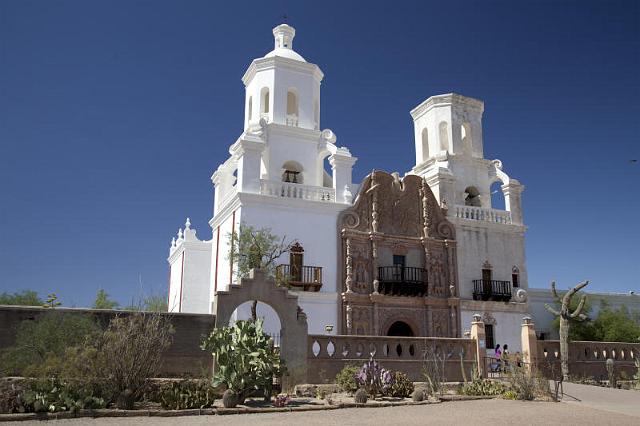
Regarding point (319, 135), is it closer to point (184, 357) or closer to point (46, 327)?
point (184, 357)

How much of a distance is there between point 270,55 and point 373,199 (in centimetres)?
934

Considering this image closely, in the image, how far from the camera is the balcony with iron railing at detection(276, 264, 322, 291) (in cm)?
2442

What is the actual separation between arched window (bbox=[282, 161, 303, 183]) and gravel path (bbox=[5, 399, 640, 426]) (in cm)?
1620

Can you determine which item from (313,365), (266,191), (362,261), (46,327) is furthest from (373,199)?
(46,327)

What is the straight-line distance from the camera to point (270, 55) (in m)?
30.0

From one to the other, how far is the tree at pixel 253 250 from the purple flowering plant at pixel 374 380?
8228mm

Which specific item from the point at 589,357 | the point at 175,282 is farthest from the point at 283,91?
the point at 589,357

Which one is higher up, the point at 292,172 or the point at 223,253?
Answer: the point at 292,172

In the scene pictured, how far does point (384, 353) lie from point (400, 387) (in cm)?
320

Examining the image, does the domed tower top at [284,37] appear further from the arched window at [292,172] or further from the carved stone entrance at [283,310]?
the carved stone entrance at [283,310]

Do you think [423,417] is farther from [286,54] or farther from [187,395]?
[286,54]

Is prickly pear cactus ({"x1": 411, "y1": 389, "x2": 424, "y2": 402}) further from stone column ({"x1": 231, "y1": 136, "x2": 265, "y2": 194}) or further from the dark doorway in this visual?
stone column ({"x1": 231, "y1": 136, "x2": 265, "y2": 194})

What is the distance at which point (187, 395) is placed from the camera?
12844 mm

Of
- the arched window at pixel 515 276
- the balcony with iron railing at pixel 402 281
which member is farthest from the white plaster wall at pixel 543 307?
the balcony with iron railing at pixel 402 281
